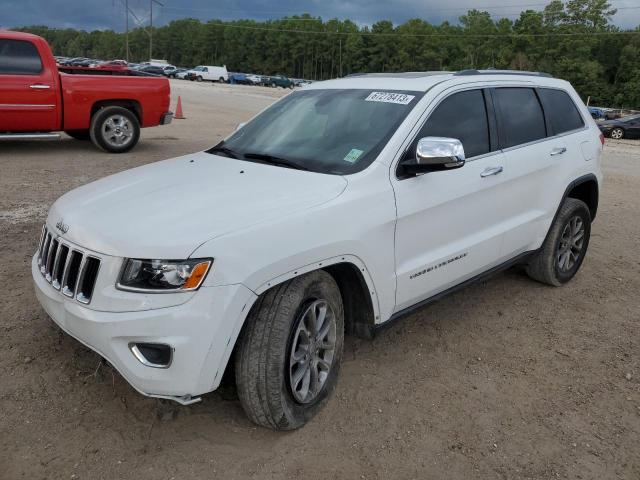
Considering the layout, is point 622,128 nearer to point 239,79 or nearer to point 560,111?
point 560,111

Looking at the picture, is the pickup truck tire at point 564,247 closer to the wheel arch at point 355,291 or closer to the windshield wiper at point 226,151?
the wheel arch at point 355,291

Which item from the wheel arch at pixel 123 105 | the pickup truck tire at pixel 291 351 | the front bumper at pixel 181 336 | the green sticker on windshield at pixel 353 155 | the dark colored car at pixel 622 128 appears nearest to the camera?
the front bumper at pixel 181 336

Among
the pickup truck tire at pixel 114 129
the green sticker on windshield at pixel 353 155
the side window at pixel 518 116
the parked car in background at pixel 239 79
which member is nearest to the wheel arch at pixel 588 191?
the side window at pixel 518 116

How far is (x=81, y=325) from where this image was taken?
2.68 meters

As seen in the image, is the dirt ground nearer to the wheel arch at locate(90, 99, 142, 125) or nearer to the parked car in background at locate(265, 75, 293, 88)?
the wheel arch at locate(90, 99, 142, 125)

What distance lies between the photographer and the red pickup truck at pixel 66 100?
912 centimetres

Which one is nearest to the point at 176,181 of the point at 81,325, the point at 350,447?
the point at 81,325

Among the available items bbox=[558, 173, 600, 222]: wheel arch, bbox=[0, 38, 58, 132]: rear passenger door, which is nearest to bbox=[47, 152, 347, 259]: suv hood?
bbox=[558, 173, 600, 222]: wheel arch

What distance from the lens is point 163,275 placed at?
2.55 m

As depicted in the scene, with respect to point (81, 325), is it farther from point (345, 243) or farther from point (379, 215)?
point (379, 215)

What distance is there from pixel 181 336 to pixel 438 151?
1.68 metres

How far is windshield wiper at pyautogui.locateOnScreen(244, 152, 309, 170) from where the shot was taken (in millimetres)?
3456

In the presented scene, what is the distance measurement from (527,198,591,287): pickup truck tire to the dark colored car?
2338cm

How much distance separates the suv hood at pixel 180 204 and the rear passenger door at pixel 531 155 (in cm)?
165
